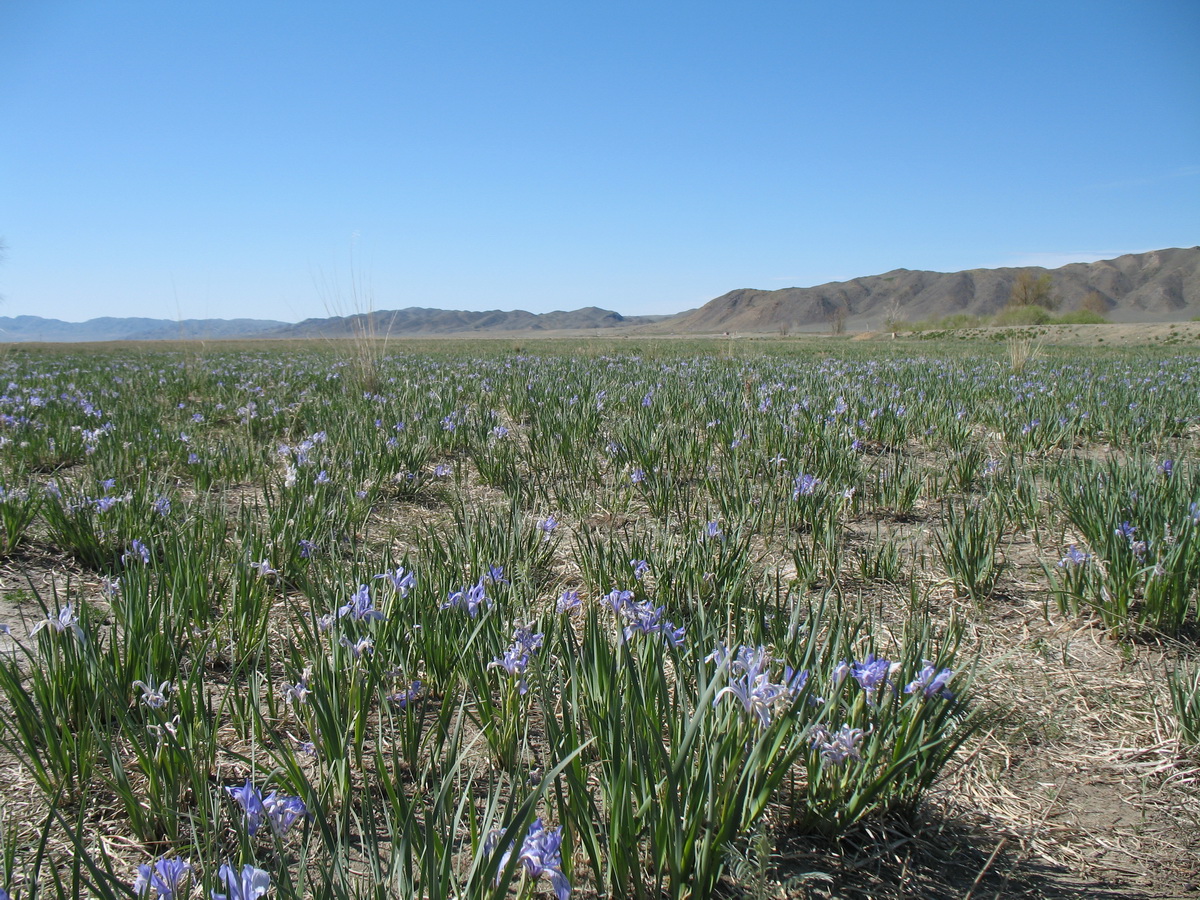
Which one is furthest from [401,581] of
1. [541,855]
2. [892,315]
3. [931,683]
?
[892,315]

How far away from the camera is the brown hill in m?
140

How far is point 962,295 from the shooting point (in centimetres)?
15225

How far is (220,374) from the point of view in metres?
10.8

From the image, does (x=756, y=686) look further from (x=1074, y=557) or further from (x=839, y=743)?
(x=1074, y=557)

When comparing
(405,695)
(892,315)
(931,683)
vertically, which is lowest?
(405,695)

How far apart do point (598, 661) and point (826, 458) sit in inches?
122

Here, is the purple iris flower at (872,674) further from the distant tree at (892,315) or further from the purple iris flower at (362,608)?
the distant tree at (892,315)

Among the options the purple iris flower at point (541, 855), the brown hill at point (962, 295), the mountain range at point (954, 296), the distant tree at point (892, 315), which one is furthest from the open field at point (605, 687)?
the brown hill at point (962, 295)

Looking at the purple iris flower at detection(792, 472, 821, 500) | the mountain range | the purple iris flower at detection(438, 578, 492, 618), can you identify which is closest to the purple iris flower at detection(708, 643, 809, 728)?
the purple iris flower at detection(438, 578, 492, 618)

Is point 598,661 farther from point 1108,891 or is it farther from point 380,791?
point 1108,891

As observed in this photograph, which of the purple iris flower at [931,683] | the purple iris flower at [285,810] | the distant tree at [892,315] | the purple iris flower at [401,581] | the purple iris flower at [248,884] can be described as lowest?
the purple iris flower at [285,810]

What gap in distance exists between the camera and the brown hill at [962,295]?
460ft

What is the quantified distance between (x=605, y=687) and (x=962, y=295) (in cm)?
17598

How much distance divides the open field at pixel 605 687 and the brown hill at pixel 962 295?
136518mm
